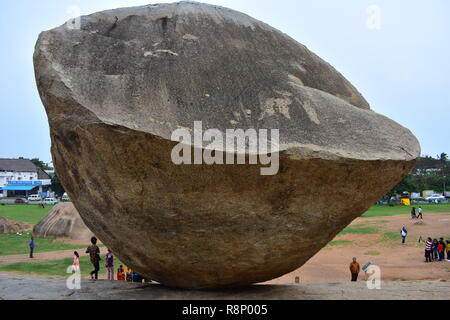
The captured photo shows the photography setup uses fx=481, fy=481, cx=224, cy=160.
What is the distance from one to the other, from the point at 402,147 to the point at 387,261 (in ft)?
40.4

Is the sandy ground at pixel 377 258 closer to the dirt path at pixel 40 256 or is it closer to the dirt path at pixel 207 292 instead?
the dirt path at pixel 40 256

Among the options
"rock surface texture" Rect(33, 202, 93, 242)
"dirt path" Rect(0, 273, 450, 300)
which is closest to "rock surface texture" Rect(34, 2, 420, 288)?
"dirt path" Rect(0, 273, 450, 300)

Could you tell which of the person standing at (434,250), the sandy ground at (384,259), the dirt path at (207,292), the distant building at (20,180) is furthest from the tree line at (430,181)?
the distant building at (20,180)

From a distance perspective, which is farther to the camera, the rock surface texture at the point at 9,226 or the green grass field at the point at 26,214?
the green grass field at the point at 26,214

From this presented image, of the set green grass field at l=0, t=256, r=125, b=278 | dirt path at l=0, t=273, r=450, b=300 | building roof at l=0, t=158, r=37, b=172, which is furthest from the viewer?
building roof at l=0, t=158, r=37, b=172

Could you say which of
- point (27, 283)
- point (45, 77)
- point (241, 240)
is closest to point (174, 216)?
point (241, 240)

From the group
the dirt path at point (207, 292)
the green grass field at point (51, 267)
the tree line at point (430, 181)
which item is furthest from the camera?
the tree line at point (430, 181)

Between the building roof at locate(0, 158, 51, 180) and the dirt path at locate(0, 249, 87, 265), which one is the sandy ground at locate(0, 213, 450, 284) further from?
the building roof at locate(0, 158, 51, 180)

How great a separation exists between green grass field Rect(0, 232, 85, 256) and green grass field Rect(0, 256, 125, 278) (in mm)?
3370

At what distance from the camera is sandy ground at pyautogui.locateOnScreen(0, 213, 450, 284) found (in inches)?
544

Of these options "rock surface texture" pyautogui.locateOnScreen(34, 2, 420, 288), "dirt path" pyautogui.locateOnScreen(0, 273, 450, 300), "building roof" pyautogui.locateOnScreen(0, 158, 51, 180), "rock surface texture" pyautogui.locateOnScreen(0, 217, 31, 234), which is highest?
"building roof" pyautogui.locateOnScreen(0, 158, 51, 180)

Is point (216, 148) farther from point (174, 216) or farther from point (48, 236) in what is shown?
point (48, 236)

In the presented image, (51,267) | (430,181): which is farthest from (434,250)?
(430,181)

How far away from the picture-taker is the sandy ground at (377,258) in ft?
45.3
